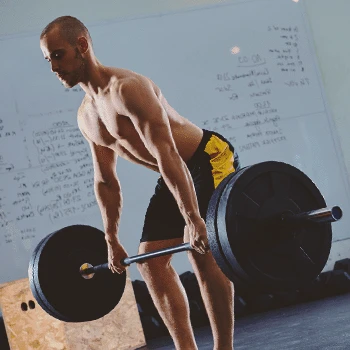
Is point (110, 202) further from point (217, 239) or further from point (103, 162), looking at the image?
point (217, 239)

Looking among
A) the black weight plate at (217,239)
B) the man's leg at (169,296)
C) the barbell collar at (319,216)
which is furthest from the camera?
the man's leg at (169,296)

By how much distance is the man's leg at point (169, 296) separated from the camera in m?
2.45

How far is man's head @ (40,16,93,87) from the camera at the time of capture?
2.30 metres

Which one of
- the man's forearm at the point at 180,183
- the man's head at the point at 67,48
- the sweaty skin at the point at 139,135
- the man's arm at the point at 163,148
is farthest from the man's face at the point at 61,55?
the man's forearm at the point at 180,183

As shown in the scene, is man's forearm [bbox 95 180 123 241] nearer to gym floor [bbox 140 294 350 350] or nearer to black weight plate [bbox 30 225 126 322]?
black weight plate [bbox 30 225 126 322]

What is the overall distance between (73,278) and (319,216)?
3.75ft

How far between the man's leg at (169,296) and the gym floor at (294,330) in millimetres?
485

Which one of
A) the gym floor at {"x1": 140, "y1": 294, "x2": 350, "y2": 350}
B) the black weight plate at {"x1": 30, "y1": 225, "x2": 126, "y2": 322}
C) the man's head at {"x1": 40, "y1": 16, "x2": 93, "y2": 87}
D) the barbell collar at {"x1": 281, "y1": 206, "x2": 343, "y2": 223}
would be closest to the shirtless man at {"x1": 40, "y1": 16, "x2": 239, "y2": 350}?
the man's head at {"x1": 40, "y1": 16, "x2": 93, "y2": 87}

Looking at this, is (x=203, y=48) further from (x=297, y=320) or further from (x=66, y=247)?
(x=66, y=247)

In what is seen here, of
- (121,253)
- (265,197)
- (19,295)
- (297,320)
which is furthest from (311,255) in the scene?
(19,295)

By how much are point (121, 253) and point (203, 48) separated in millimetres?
2237

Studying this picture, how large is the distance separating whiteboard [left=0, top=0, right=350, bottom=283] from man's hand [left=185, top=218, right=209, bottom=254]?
204cm

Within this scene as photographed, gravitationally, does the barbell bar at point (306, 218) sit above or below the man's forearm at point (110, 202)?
below

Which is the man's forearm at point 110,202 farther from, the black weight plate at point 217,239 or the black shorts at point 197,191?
the black weight plate at point 217,239
